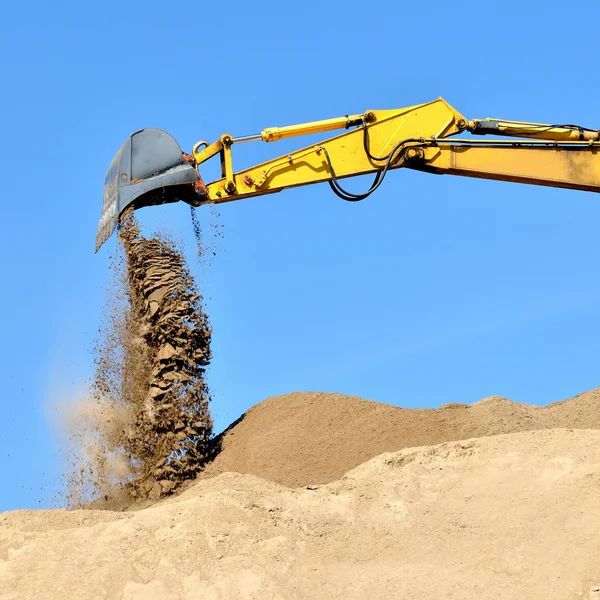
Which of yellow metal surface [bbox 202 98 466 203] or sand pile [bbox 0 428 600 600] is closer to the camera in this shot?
sand pile [bbox 0 428 600 600]

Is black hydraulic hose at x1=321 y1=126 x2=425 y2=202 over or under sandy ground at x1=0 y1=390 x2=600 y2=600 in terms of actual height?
over

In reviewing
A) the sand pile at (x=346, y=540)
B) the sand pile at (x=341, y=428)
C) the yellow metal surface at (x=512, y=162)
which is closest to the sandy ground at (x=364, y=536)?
the sand pile at (x=346, y=540)

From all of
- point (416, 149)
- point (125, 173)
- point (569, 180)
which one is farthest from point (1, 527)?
point (569, 180)

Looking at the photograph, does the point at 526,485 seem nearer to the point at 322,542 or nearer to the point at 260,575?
the point at 322,542

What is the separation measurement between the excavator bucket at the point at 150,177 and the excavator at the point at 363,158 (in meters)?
0.01

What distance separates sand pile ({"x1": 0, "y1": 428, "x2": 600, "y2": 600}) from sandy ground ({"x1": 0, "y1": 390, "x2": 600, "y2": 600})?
0.01m

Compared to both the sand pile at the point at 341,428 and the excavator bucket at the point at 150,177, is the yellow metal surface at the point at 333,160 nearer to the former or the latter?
the excavator bucket at the point at 150,177

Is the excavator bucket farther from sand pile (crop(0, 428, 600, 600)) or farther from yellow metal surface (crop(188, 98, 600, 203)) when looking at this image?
sand pile (crop(0, 428, 600, 600))

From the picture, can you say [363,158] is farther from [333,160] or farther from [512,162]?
[512,162]

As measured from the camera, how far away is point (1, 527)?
12.0 m

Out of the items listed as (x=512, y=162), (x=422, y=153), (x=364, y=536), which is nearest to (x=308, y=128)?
(x=422, y=153)

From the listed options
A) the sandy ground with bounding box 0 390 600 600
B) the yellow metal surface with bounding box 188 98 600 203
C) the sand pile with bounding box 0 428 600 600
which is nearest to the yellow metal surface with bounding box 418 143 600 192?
the yellow metal surface with bounding box 188 98 600 203

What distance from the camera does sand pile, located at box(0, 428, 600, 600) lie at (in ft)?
35.6

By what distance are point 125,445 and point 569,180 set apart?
6.27 m
